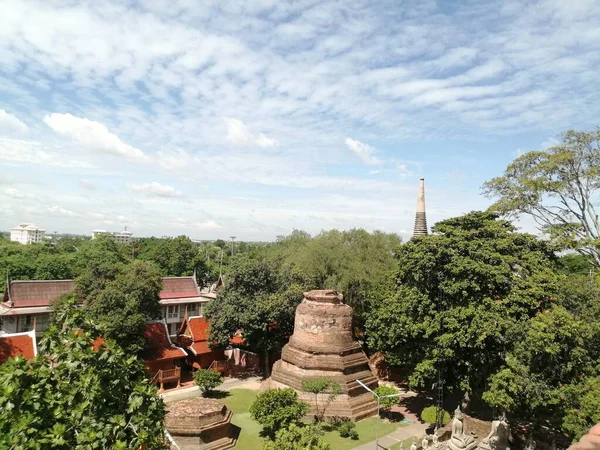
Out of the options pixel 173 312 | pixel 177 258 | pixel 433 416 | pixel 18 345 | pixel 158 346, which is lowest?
pixel 433 416

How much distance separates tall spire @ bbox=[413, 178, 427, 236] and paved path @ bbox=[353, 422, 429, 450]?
17.2 m

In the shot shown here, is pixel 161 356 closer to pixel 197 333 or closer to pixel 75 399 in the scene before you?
pixel 197 333

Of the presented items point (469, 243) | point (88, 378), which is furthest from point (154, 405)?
point (469, 243)

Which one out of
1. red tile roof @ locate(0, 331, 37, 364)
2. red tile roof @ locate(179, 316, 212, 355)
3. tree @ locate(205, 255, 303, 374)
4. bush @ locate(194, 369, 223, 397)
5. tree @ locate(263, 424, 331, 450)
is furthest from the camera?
red tile roof @ locate(179, 316, 212, 355)

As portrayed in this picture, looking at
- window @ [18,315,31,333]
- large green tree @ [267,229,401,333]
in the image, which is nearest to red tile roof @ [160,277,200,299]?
window @ [18,315,31,333]

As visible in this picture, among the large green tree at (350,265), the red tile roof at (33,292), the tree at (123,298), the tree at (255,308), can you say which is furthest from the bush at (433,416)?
the red tile roof at (33,292)

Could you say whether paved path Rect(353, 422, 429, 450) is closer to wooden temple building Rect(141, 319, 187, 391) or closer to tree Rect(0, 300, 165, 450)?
wooden temple building Rect(141, 319, 187, 391)

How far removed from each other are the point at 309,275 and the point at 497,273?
16.3 metres

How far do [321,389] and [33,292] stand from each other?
27.8 meters

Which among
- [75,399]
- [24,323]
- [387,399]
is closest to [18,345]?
[24,323]

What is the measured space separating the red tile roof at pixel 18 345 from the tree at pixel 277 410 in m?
12.4

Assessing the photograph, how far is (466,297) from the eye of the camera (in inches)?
771

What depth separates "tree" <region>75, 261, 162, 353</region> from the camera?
23719 mm

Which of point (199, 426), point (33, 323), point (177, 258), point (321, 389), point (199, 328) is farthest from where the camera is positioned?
point (177, 258)
